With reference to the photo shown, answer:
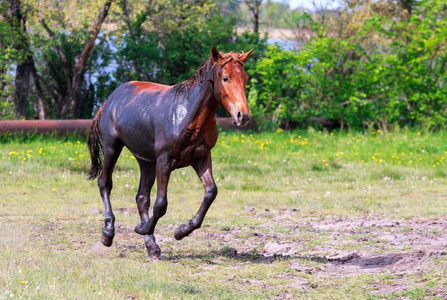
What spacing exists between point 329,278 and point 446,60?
1429 cm

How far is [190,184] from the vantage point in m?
12.8

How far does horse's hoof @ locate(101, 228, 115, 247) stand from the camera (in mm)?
7535

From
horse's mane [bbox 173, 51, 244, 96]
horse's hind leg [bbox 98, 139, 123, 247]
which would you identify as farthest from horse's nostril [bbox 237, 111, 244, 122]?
horse's hind leg [bbox 98, 139, 123, 247]

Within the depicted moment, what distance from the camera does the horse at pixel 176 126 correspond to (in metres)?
6.70

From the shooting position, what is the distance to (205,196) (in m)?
6.93

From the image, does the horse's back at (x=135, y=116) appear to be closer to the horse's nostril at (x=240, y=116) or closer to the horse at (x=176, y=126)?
the horse at (x=176, y=126)

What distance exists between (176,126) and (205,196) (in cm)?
74

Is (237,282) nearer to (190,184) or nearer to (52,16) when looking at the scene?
(190,184)

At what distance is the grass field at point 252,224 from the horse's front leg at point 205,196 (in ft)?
1.12

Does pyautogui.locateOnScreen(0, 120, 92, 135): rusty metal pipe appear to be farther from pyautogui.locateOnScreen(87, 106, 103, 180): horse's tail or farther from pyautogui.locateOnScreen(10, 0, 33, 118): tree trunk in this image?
pyautogui.locateOnScreen(87, 106, 103, 180): horse's tail

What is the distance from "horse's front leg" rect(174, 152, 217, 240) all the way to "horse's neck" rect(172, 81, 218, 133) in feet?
1.33

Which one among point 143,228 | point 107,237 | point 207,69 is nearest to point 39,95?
point 107,237

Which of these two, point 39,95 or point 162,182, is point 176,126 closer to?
point 162,182

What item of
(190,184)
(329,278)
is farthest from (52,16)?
(329,278)
